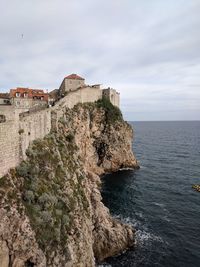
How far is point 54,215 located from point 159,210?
2712 centimetres

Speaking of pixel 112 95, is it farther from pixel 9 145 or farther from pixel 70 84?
pixel 9 145

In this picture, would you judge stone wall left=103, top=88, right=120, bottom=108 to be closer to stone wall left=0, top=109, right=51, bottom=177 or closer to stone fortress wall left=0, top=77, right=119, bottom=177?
stone fortress wall left=0, top=77, right=119, bottom=177

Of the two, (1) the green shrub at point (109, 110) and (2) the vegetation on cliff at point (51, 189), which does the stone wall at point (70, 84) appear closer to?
(1) the green shrub at point (109, 110)

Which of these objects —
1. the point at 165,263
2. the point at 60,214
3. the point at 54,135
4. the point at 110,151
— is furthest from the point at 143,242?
the point at 110,151

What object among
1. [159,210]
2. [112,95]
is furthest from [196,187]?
[112,95]

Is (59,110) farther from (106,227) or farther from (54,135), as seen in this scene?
(106,227)

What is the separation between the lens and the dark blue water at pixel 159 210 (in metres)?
35.6

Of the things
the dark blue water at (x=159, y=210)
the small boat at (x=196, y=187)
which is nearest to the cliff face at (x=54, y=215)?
the dark blue water at (x=159, y=210)

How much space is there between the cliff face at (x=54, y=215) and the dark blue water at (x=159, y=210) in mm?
3080

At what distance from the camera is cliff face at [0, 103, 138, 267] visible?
22578 mm

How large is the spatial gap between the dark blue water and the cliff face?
10.1ft

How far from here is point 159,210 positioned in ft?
162

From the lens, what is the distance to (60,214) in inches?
1100

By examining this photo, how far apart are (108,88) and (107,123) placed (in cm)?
1076
